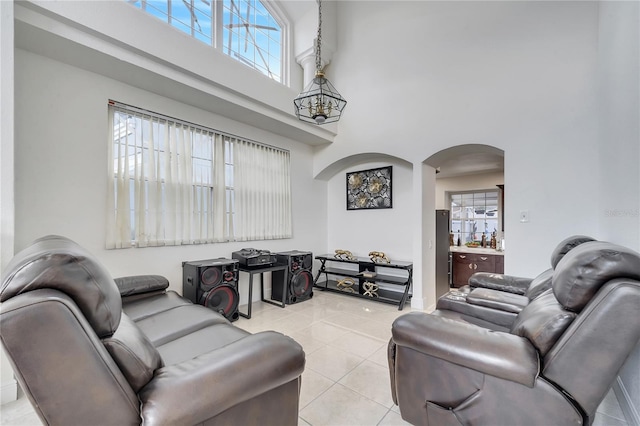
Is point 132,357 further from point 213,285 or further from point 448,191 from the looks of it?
point 448,191

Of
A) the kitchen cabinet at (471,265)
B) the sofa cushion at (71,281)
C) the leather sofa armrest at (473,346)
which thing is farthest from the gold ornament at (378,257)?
the sofa cushion at (71,281)

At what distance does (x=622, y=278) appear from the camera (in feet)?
3.57

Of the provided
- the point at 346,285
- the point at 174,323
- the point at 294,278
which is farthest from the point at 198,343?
the point at 346,285

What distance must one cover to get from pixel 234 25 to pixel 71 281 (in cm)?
407

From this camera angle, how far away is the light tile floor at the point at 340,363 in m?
1.72

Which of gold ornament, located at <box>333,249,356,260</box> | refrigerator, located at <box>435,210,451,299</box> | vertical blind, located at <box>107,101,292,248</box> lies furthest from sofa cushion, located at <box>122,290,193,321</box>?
refrigerator, located at <box>435,210,451,299</box>

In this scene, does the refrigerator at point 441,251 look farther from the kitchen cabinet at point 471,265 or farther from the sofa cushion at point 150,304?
the sofa cushion at point 150,304

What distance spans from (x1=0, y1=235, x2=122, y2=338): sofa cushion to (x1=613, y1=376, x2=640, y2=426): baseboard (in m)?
2.63

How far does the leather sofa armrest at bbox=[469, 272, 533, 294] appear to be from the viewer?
100 inches

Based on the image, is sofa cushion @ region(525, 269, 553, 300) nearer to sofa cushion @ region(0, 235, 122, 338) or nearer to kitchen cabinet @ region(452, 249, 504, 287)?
sofa cushion @ region(0, 235, 122, 338)

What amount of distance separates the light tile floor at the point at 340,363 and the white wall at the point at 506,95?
67.2 inches

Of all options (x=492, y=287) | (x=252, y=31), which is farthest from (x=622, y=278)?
(x=252, y=31)

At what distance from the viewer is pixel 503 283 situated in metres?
2.64

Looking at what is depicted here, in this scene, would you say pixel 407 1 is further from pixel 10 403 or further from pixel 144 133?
pixel 10 403
